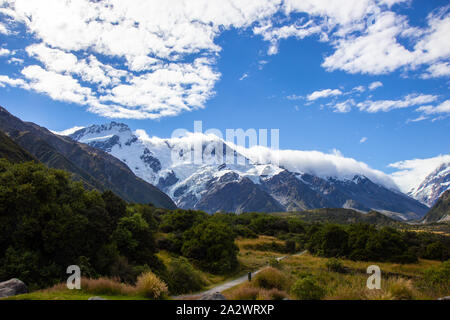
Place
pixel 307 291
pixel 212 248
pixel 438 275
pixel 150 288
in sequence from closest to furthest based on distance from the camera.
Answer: pixel 307 291, pixel 150 288, pixel 438 275, pixel 212 248

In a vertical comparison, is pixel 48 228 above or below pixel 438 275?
above

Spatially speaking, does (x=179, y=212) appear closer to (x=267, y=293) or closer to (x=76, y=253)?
(x=76, y=253)

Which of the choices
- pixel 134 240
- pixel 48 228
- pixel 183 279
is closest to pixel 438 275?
pixel 183 279

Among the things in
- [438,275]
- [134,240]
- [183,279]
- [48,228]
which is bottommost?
[183,279]

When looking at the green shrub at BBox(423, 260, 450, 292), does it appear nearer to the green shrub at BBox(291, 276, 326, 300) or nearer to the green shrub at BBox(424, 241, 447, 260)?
the green shrub at BBox(291, 276, 326, 300)

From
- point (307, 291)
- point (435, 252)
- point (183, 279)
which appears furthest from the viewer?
point (435, 252)

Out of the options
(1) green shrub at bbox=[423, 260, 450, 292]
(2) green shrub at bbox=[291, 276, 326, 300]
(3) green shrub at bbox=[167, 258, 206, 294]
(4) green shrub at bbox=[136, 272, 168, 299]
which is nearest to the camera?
(2) green shrub at bbox=[291, 276, 326, 300]

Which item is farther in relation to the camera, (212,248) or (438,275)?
(212,248)

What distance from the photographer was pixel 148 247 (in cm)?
3206

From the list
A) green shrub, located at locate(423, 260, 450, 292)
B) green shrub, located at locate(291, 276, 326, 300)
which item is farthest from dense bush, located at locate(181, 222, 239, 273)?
green shrub, located at locate(291, 276, 326, 300)

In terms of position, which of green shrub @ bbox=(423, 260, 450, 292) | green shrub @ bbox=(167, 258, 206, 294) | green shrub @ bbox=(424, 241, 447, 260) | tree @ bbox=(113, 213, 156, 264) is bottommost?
green shrub @ bbox=(424, 241, 447, 260)

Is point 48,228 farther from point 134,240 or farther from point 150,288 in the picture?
point 150,288
